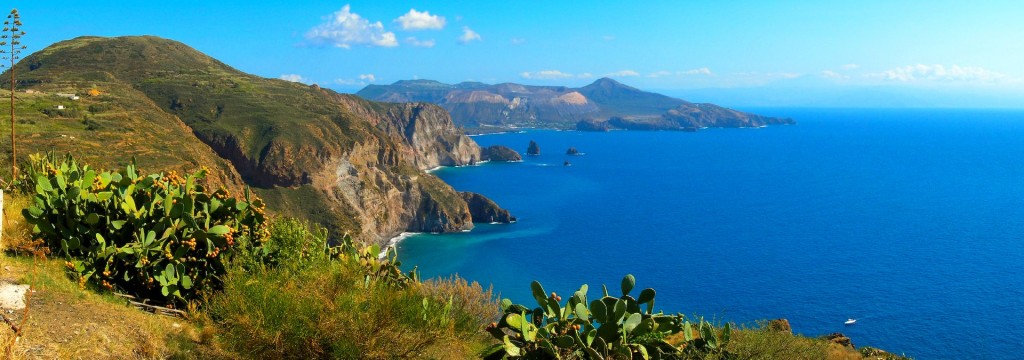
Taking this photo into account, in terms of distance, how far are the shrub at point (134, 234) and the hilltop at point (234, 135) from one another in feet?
214

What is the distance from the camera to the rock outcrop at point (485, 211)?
126625 mm

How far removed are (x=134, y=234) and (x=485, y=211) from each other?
116 m

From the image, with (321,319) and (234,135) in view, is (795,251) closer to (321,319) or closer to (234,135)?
(234,135)

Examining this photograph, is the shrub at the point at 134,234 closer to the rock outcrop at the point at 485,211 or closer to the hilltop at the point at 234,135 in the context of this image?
the hilltop at the point at 234,135

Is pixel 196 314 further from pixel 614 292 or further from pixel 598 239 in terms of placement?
pixel 598 239

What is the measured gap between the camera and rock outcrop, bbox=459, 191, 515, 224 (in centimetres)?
12662

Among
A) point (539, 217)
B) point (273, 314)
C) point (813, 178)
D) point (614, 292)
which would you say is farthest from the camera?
point (813, 178)

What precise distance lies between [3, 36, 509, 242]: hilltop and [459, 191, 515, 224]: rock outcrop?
295 centimetres

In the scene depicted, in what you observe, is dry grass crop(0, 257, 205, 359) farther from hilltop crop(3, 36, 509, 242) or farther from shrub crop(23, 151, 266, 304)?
hilltop crop(3, 36, 509, 242)

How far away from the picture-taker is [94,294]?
12211 millimetres

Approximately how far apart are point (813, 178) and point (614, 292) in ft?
401

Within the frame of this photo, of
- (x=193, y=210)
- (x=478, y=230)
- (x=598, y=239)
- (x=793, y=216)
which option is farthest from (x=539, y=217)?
(x=193, y=210)

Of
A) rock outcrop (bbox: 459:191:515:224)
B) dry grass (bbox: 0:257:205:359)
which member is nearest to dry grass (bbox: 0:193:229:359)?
dry grass (bbox: 0:257:205:359)

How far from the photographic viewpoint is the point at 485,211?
129 meters
